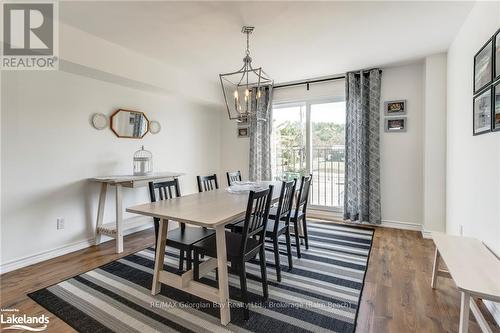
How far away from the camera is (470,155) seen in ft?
7.63

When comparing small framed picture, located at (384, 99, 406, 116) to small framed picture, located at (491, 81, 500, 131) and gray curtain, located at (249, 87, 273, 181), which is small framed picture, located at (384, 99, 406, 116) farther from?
small framed picture, located at (491, 81, 500, 131)

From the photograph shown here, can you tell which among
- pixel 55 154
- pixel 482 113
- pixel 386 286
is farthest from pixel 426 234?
pixel 55 154

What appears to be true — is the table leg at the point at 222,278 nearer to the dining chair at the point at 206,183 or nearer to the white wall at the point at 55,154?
the dining chair at the point at 206,183

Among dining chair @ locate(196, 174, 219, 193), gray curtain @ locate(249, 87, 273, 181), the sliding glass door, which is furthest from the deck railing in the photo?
dining chair @ locate(196, 174, 219, 193)

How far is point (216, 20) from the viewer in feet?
8.14

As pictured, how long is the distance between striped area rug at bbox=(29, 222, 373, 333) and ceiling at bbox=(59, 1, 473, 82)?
252 centimetres

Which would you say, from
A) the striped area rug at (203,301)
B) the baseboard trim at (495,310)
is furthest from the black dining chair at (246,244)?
the baseboard trim at (495,310)

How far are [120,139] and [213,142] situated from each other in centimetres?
212

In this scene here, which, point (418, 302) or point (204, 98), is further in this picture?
point (204, 98)

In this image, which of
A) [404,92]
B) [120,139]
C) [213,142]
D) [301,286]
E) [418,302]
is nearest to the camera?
[418,302]

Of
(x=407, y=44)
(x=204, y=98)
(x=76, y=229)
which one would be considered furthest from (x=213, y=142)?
(x=407, y=44)

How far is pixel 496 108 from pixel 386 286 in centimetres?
164

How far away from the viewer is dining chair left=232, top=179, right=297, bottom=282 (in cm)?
230

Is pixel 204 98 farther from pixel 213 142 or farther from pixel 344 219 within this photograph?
pixel 344 219
